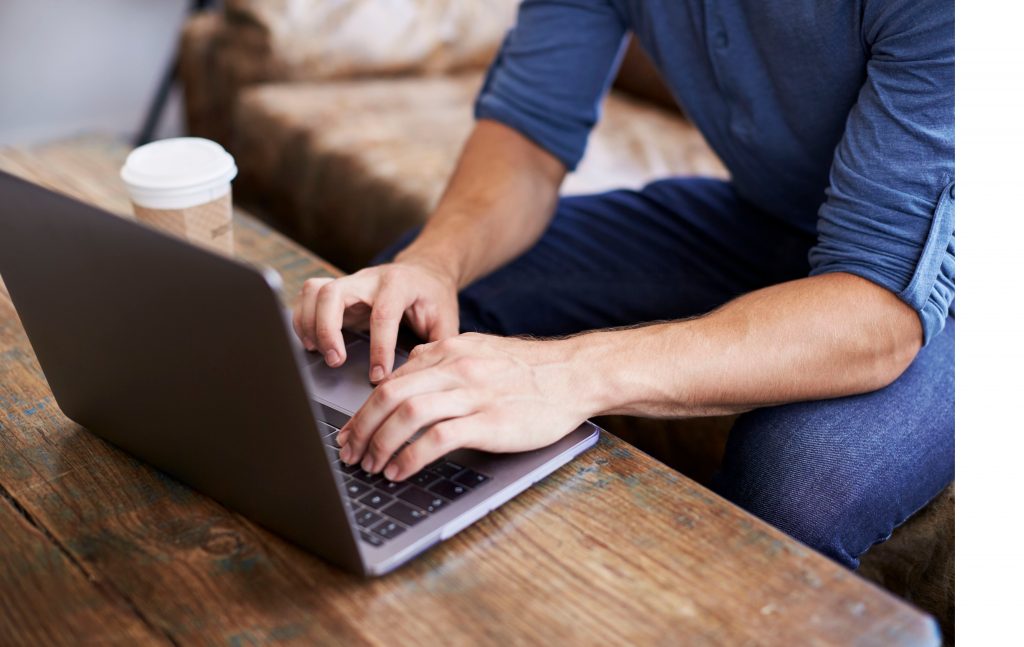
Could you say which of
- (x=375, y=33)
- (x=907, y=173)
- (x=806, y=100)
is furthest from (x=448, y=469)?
(x=375, y=33)

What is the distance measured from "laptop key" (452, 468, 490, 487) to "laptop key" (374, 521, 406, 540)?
67mm

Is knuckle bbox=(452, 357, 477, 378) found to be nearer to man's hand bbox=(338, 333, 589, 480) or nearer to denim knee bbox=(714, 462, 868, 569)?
man's hand bbox=(338, 333, 589, 480)

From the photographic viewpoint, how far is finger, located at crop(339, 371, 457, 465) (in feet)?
2.46

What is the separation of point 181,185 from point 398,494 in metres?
0.38

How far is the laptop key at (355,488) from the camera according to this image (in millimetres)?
730

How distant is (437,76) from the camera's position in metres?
2.35

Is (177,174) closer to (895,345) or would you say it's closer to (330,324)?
(330,324)

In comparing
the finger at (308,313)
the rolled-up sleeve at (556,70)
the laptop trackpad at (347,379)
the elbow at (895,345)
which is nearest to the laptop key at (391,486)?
the laptop trackpad at (347,379)

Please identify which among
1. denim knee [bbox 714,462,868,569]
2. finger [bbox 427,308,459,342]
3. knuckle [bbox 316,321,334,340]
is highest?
knuckle [bbox 316,321,334,340]

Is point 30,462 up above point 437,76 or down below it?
above

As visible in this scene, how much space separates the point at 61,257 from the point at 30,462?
21 cm

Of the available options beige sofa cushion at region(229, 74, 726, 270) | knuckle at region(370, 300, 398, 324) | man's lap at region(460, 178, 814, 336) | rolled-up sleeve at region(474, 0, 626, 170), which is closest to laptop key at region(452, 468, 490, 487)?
knuckle at region(370, 300, 398, 324)
